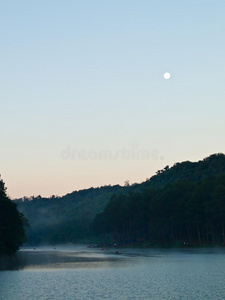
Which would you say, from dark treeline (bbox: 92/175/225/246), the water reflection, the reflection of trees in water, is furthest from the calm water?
dark treeline (bbox: 92/175/225/246)

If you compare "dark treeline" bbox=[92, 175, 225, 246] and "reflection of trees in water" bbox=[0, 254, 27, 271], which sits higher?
"dark treeline" bbox=[92, 175, 225, 246]

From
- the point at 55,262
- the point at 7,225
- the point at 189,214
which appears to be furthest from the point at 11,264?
the point at 189,214

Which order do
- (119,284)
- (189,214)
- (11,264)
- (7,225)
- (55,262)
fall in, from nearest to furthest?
1. (119,284)
2. (11,264)
3. (55,262)
4. (7,225)
5. (189,214)

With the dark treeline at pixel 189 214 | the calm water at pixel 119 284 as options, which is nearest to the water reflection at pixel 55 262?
the calm water at pixel 119 284

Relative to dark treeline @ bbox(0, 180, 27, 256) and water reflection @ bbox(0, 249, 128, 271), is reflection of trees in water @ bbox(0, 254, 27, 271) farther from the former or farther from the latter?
dark treeline @ bbox(0, 180, 27, 256)

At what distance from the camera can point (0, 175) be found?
144500 millimetres

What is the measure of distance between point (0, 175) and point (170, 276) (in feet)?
289

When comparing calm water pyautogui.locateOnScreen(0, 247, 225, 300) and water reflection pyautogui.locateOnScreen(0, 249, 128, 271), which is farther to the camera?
water reflection pyautogui.locateOnScreen(0, 249, 128, 271)

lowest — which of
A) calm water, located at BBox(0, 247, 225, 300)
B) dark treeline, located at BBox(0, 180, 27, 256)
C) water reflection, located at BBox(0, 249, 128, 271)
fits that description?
calm water, located at BBox(0, 247, 225, 300)

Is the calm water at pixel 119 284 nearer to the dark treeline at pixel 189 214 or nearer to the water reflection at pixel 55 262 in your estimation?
the water reflection at pixel 55 262

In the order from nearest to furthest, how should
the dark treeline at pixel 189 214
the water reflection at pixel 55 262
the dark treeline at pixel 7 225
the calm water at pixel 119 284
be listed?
1. the calm water at pixel 119 284
2. the water reflection at pixel 55 262
3. the dark treeline at pixel 7 225
4. the dark treeline at pixel 189 214

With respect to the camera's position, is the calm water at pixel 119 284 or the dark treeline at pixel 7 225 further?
the dark treeline at pixel 7 225

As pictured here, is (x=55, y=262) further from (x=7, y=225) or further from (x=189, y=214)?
(x=189, y=214)

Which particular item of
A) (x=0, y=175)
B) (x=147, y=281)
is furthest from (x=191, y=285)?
(x=0, y=175)
